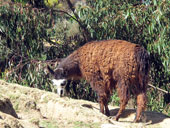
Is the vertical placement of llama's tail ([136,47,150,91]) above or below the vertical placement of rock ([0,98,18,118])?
above

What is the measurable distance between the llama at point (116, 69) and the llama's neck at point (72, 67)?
0.14m

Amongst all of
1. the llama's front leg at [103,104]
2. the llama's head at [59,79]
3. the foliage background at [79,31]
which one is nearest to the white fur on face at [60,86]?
the llama's head at [59,79]

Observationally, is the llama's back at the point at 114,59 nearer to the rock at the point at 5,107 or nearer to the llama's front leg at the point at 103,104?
the llama's front leg at the point at 103,104

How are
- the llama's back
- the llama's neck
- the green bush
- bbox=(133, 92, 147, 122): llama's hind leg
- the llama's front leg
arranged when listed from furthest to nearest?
1. the green bush
2. the llama's neck
3. the llama's front leg
4. bbox=(133, 92, 147, 122): llama's hind leg
5. the llama's back

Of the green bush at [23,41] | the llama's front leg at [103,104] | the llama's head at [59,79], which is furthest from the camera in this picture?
the green bush at [23,41]

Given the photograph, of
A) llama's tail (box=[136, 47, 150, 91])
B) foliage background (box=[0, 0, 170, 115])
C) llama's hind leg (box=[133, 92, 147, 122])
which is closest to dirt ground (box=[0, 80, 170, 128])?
llama's hind leg (box=[133, 92, 147, 122])

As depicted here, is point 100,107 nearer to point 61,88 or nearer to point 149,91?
point 61,88

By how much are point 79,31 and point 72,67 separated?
17.3 feet

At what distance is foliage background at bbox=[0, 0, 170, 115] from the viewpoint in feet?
46.4

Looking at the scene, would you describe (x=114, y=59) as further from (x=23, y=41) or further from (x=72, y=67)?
(x=23, y=41)

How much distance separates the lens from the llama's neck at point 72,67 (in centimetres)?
1085

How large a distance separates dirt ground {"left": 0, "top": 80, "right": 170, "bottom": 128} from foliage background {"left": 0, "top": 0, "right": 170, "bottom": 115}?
14.9ft

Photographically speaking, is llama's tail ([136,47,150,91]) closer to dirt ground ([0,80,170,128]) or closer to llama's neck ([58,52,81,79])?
dirt ground ([0,80,170,128])

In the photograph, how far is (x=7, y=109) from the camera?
6406mm
